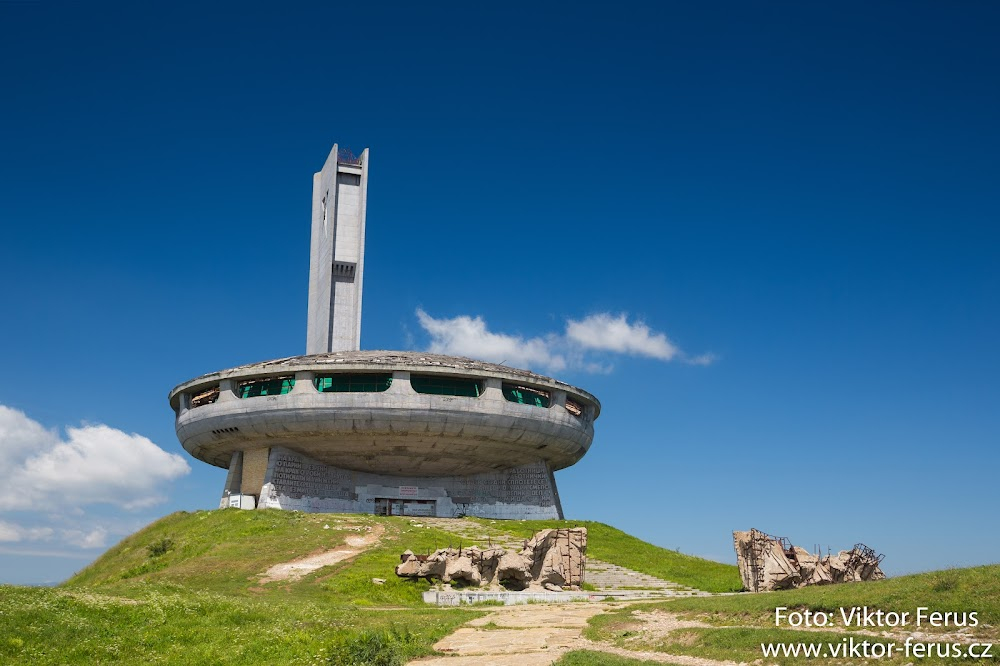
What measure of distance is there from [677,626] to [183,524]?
28602mm

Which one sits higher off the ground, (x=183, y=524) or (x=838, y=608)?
(x=183, y=524)

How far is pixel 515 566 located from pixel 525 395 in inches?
827

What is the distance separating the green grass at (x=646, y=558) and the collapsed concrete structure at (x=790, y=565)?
8.31 feet

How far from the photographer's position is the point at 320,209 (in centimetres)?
6456

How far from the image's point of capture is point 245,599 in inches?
846

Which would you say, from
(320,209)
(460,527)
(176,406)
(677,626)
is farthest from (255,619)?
(320,209)

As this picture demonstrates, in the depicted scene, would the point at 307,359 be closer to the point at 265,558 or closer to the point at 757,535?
the point at 265,558

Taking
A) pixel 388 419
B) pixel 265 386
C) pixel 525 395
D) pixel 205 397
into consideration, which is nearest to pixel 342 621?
pixel 388 419

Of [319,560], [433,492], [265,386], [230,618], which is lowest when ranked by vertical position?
[230,618]

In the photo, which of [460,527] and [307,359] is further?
[307,359]

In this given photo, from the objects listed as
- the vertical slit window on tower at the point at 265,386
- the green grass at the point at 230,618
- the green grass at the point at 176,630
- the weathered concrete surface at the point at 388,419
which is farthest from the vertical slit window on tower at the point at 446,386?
the green grass at the point at 176,630

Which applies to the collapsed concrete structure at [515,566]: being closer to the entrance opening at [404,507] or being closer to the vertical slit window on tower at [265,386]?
the vertical slit window on tower at [265,386]

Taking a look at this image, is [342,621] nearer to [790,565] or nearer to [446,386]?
[790,565]

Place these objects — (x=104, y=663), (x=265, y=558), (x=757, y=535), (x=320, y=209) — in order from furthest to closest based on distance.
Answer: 1. (x=320, y=209)
2. (x=265, y=558)
3. (x=757, y=535)
4. (x=104, y=663)
